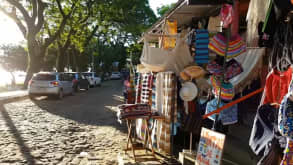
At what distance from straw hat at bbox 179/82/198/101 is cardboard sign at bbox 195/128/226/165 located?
45.7 inches

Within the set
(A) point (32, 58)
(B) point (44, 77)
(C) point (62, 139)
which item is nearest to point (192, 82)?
(C) point (62, 139)

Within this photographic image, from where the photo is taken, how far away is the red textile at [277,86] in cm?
246

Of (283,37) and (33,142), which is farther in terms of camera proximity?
(33,142)

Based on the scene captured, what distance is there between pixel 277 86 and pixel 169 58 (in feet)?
8.65

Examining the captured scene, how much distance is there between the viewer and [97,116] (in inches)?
381

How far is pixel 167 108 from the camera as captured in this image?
468 cm

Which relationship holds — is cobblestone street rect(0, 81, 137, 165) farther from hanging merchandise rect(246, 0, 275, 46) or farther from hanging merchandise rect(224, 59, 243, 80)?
hanging merchandise rect(246, 0, 275, 46)

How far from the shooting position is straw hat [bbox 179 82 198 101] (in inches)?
174

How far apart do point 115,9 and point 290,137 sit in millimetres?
23767

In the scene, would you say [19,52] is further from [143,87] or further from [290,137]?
[290,137]

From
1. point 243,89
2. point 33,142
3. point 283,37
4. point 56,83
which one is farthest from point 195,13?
point 56,83

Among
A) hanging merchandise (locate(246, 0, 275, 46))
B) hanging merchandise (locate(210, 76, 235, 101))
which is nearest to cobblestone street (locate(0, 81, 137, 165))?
hanging merchandise (locate(210, 76, 235, 101))

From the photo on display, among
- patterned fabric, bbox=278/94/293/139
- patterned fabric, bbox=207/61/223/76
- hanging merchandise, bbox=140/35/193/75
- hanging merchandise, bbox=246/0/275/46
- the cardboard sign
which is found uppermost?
hanging merchandise, bbox=246/0/275/46

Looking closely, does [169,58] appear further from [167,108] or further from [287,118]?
[287,118]
